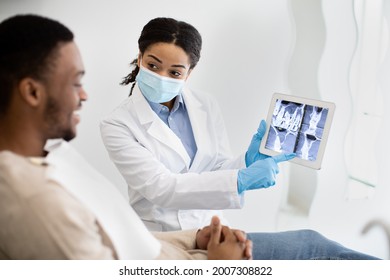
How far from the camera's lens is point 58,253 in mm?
874

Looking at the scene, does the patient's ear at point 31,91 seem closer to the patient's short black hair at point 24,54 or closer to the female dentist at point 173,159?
the patient's short black hair at point 24,54

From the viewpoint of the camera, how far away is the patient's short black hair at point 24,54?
3.05 ft

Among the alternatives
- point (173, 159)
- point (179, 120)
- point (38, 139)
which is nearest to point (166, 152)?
point (173, 159)

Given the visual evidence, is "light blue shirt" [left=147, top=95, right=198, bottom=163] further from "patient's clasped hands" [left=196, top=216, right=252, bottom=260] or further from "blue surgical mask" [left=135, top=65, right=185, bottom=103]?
"patient's clasped hands" [left=196, top=216, right=252, bottom=260]

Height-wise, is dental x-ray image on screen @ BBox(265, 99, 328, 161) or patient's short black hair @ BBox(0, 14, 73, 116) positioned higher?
patient's short black hair @ BBox(0, 14, 73, 116)

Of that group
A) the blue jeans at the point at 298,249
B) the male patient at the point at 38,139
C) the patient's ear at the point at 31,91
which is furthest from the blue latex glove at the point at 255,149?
the patient's ear at the point at 31,91

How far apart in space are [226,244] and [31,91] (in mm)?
547

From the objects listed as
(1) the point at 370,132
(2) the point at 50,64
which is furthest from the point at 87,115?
(1) the point at 370,132

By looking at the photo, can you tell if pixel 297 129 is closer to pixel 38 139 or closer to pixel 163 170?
pixel 163 170

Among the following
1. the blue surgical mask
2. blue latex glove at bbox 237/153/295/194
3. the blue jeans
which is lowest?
the blue jeans

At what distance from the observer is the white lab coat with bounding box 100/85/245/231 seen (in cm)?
128

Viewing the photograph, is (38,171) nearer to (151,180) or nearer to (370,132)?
(151,180)

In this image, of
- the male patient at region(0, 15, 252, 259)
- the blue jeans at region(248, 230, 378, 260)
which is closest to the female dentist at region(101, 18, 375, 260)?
the blue jeans at region(248, 230, 378, 260)
